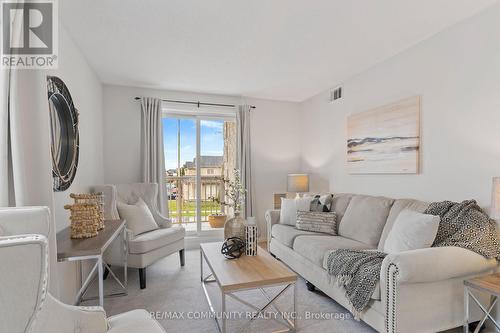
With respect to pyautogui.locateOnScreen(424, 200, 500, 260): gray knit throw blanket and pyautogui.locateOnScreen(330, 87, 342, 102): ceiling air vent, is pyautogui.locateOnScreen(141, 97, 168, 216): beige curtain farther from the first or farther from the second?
pyautogui.locateOnScreen(424, 200, 500, 260): gray knit throw blanket

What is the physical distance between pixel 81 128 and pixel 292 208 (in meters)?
2.68

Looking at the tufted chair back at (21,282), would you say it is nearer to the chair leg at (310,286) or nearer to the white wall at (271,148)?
the chair leg at (310,286)

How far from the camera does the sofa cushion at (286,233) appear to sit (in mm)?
3170

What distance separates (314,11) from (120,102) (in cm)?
312

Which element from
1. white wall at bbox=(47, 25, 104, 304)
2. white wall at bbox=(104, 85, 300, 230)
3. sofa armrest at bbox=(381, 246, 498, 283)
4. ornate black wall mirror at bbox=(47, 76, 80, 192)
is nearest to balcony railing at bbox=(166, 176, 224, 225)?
white wall at bbox=(104, 85, 300, 230)

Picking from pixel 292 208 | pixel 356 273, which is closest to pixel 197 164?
pixel 292 208

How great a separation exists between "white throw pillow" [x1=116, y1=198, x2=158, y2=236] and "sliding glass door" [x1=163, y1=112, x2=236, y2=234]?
1065 mm

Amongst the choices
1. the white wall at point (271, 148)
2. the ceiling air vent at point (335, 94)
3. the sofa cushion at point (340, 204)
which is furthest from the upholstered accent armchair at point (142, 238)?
the ceiling air vent at point (335, 94)

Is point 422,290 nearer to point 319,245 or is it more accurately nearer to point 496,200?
point 496,200

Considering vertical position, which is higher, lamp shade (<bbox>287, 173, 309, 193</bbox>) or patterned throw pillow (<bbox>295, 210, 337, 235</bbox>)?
lamp shade (<bbox>287, 173, 309, 193</bbox>)

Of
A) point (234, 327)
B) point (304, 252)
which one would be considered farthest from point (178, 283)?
point (304, 252)

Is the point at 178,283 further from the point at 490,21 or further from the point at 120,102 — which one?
the point at 490,21

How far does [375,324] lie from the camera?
1922mm

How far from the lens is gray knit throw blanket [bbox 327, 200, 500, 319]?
196 centimetres
